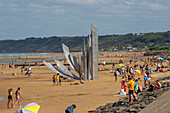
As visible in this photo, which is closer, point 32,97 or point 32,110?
point 32,110

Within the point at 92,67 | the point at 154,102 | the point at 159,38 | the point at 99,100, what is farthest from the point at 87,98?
the point at 159,38

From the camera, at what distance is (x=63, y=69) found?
88.9 ft

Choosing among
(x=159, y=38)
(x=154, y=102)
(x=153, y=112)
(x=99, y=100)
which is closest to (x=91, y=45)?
(x=99, y=100)

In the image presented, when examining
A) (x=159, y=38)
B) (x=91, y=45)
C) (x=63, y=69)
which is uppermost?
(x=159, y=38)

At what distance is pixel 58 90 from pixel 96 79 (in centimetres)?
584

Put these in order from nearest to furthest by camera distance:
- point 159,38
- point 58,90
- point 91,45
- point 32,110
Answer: point 32,110 < point 58,90 < point 91,45 < point 159,38

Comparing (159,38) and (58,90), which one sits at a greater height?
(159,38)

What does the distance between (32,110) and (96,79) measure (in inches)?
634

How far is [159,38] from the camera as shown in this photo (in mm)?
173250

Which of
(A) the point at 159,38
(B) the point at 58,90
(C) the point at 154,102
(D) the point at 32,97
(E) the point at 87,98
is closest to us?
(C) the point at 154,102

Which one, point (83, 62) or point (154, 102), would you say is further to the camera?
point (83, 62)

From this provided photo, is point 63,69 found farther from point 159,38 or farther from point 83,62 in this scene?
point 159,38

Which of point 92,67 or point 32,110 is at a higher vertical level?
point 92,67

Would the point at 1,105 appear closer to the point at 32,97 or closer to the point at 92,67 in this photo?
the point at 32,97
